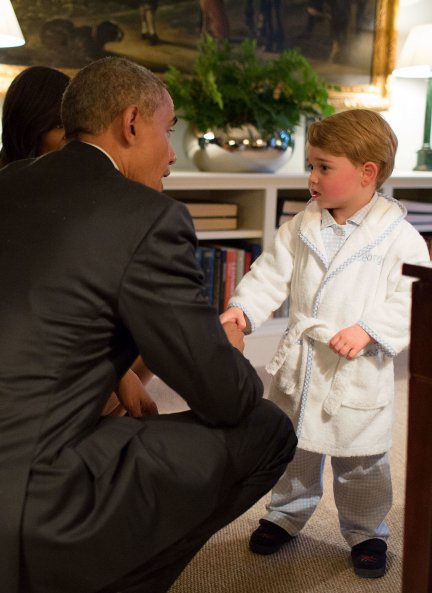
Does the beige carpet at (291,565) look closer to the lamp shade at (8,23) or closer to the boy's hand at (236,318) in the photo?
the boy's hand at (236,318)

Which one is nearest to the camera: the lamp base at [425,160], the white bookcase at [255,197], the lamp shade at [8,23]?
the lamp shade at [8,23]

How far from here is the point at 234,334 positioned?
1.63 meters

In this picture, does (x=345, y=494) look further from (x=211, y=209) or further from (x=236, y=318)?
(x=211, y=209)

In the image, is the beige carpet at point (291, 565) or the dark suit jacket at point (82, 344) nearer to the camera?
the dark suit jacket at point (82, 344)

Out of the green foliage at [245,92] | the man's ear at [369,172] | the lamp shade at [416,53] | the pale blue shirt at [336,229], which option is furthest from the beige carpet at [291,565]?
the lamp shade at [416,53]

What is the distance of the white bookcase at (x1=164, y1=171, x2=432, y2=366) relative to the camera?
2951 millimetres

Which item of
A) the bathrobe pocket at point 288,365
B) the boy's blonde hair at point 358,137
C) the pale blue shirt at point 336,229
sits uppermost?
the boy's blonde hair at point 358,137

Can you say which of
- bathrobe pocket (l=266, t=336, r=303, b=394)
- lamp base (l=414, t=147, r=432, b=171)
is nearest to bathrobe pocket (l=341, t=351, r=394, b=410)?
bathrobe pocket (l=266, t=336, r=303, b=394)

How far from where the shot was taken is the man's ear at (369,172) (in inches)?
66.1

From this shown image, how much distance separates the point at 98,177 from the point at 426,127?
2.89 metres

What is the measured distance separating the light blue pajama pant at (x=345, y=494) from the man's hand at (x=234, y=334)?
0.35m

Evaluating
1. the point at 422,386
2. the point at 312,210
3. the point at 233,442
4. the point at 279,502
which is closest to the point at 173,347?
the point at 233,442

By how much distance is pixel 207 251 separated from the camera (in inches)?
120

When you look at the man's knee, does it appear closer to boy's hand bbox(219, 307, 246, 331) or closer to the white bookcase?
boy's hand bbox(219, 307, 246, 331)
